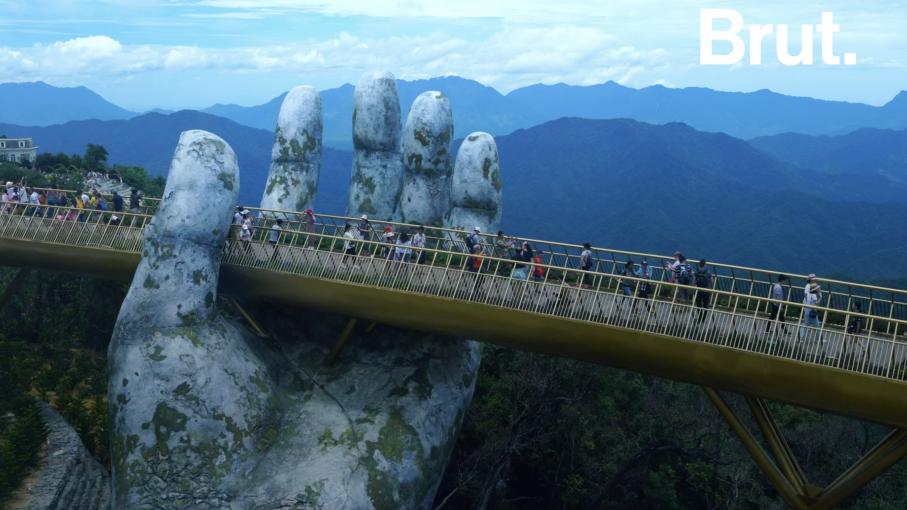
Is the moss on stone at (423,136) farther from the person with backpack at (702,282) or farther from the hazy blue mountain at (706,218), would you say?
the hazy blue mountain at (706,218)

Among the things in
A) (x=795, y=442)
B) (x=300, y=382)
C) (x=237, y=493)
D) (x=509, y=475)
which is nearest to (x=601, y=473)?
(x=509, y=475)

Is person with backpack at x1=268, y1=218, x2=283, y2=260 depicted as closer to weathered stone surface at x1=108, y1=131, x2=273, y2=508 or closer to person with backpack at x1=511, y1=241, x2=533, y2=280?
weathered stone surface at x1=108, y1=131, x2=273, y2=508

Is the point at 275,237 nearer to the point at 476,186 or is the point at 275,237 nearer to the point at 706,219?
the point at 476,186

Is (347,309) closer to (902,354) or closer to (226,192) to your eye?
(226,192)

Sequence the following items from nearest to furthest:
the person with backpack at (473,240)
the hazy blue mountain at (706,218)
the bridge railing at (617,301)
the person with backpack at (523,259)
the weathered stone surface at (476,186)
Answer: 1. the bridge railing at (617,301)
2. the person with backpack at (523,259)
3. the person with backpack at (473,240)
4. the weathered stone surface at (476,186)
5. the hazy blue mountain at (706,218)

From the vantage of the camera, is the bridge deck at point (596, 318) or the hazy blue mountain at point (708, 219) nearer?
the bridge deck at point (596, 318)

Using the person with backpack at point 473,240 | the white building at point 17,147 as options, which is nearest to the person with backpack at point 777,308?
the person with backpack at point 473,240
